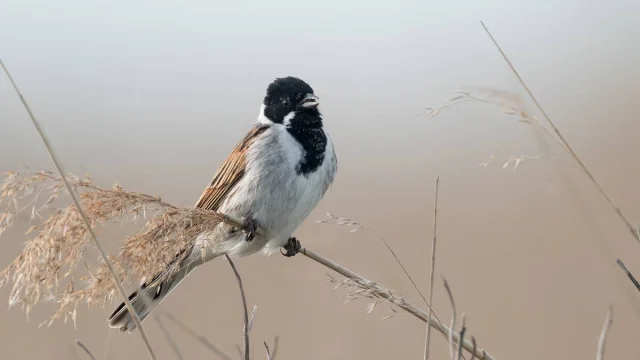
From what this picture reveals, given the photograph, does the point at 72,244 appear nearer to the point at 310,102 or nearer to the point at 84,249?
the point at 84,249

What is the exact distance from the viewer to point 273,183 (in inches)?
141

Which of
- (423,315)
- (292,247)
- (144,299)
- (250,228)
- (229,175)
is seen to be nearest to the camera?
(423,315)

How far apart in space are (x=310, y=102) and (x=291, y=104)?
0.13 meters

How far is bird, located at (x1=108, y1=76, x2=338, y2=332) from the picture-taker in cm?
358

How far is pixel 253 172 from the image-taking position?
11.9 feet

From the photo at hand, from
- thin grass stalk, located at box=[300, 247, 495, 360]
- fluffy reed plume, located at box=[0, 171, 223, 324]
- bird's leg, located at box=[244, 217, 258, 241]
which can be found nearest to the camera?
thin grass stalk, located at box=[300, 247, 495, 360]

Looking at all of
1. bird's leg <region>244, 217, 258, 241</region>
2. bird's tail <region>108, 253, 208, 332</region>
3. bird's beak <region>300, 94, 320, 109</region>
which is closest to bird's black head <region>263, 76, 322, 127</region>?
bird's beak <region>300, 94, 320, 109</region>

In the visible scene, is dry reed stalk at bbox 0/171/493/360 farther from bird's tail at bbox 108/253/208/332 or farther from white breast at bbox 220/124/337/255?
white breast at bbox 220/124/337/255

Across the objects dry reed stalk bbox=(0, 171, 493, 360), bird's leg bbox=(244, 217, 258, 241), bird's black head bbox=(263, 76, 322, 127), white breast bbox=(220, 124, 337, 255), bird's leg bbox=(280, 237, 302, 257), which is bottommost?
bird's leg bbox=(280, 237, 302, 257)

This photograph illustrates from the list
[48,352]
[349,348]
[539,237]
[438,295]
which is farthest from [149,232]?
[539,237]

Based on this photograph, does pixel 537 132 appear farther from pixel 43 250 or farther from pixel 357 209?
pixel 357 209

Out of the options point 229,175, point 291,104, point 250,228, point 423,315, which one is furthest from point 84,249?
point 291,104

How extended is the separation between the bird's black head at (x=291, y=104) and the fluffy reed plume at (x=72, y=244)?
1498 mm

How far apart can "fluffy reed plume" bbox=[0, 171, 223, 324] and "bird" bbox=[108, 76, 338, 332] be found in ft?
3.35
